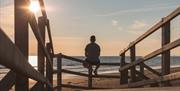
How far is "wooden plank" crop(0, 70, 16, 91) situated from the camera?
299 centimetres

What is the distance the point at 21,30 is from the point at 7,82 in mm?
365

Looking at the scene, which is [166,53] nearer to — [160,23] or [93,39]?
[160,23]

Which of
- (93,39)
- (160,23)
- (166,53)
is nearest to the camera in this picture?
(166,53)

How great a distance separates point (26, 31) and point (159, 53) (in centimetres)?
511

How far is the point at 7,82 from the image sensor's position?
10.3 feet

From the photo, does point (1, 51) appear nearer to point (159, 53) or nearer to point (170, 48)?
point (170, 48)

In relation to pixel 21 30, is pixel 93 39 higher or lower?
higher

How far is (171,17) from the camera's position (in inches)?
290

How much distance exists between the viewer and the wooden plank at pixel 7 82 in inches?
118

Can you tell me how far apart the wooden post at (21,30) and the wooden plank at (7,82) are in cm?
4

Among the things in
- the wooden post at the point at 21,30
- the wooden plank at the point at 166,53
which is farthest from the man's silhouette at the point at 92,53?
the wooden post at the point at 21,30

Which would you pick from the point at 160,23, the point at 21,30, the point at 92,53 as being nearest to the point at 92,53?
the point at 92,53

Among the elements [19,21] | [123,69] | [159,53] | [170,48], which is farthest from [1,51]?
[123,69]

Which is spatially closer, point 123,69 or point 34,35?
point 34,35
